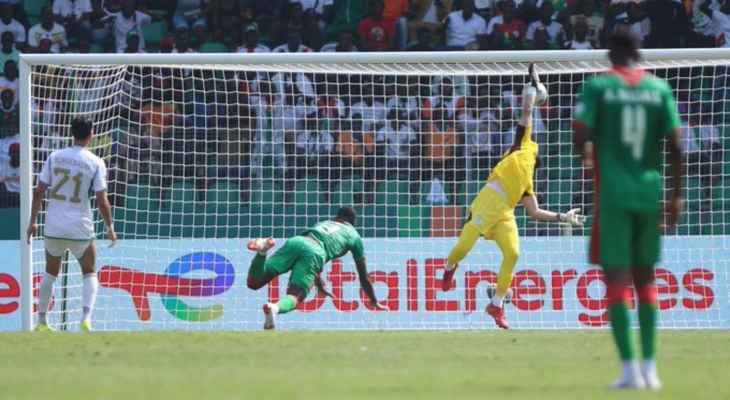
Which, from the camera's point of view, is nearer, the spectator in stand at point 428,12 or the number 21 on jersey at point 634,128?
the number 21 on jersey at point 634,128

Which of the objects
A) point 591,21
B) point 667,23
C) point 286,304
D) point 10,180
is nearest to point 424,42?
point 591,21

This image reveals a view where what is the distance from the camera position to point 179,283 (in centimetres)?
1719

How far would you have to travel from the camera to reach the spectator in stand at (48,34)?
22234mm

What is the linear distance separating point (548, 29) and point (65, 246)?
10.5 metres

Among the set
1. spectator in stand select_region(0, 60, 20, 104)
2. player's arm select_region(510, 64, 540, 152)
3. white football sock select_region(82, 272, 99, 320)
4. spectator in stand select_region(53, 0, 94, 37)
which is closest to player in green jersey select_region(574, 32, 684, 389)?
player's arm select_region(510, 64, 540, 152)

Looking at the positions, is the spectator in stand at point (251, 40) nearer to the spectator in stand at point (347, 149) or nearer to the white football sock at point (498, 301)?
the spectator in stand at point (347, 149)

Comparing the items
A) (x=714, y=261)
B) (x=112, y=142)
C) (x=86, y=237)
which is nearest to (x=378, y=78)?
(x=112, y=142)

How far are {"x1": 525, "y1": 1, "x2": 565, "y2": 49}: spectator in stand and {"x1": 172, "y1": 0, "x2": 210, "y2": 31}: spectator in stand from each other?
5.25 meters

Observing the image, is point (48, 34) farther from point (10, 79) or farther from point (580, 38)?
point (580, 38)

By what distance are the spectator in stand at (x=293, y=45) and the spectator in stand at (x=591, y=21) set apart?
4247 millimetres

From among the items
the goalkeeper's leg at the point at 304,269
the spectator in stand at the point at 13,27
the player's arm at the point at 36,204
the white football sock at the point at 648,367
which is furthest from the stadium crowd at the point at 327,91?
the white football sock at the point at 648,367

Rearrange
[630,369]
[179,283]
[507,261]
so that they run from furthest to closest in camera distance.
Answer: [179,283]
[507,261]
[630,369]

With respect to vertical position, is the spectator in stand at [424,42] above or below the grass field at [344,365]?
above

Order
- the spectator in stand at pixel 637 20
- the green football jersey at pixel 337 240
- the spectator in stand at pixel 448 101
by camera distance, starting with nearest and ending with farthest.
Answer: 1. the green football jersey at pixel 337 240
2. the spectator in stand at pixel 448 101
3. the spectator in stand at pixel 637 20
